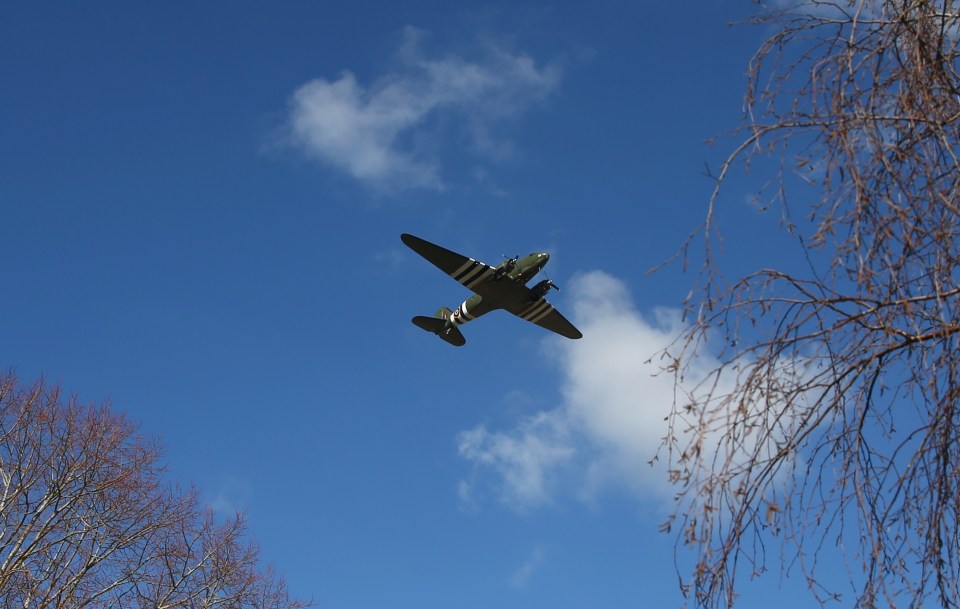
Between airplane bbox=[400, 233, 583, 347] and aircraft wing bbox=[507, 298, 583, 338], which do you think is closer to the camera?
airplane bbox=[400, 233, 583, 347]

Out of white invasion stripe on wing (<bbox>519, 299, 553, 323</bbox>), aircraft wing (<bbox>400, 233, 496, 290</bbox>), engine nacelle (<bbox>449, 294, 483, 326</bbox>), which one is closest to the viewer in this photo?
aircraft wing (<bbox>400, 233, 496, 290</bbox>)

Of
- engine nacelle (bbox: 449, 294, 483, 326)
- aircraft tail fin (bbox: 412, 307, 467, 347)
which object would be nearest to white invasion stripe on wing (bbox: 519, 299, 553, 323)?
engine nacelle (bbox: 449, 294, 483, 326)

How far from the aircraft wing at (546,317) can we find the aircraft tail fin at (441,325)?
9.83ft

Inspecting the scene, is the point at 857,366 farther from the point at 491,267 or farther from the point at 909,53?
the point at 491,267

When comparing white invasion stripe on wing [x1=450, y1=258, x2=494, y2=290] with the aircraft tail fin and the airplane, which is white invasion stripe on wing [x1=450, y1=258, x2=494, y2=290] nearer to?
the airplane

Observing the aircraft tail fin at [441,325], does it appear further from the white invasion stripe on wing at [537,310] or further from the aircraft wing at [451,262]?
the aircraft wing at [451,262]

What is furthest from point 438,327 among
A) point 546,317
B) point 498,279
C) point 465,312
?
point 498,279

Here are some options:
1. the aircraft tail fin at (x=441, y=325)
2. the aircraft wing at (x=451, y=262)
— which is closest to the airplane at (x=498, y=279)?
the aircraft wing at (x=451, y=262)

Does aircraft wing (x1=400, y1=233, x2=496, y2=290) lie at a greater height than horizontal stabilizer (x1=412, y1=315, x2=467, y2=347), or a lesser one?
lesser

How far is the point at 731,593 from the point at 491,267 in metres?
16.9

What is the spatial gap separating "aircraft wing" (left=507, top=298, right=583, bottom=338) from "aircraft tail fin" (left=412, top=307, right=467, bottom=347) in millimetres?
2995

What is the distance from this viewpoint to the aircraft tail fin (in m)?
24.7

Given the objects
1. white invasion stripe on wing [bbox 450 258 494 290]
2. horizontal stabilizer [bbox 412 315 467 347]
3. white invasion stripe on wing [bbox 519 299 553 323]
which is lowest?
white invasion stripe on wing [bbox 450 258 494 290]

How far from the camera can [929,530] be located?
2799mm
